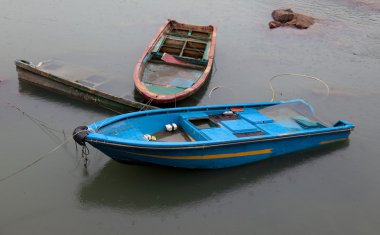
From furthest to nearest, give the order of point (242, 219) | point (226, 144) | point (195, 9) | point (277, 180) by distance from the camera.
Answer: point (195, 9), point (277, 180), point (226, 144), point (242, 219)

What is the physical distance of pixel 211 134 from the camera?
8.95 metres

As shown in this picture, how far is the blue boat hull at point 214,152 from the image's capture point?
7957mm

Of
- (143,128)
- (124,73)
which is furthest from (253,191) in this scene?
(124,73)

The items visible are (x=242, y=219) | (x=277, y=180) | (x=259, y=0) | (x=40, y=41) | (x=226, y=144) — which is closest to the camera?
(x=242, y=219)

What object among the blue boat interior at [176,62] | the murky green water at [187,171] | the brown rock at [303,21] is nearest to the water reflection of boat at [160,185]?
the murky green water at [187,171]

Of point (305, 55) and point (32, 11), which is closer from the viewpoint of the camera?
point (305, 55)

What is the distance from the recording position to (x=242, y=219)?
783 centimetres

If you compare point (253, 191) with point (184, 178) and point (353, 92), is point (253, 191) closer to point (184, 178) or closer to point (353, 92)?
point (184, 178)

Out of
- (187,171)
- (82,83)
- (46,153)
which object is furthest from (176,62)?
(46,153)

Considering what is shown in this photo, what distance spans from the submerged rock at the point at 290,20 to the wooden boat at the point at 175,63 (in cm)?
695

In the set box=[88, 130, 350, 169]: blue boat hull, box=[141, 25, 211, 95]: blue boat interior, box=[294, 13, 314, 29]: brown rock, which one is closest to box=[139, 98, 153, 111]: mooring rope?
box=[141, 25, 211, 95]: blue boat interior

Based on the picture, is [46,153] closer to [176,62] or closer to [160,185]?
[160,185]

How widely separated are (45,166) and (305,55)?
13312 millimetres

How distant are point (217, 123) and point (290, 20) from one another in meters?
14.7
